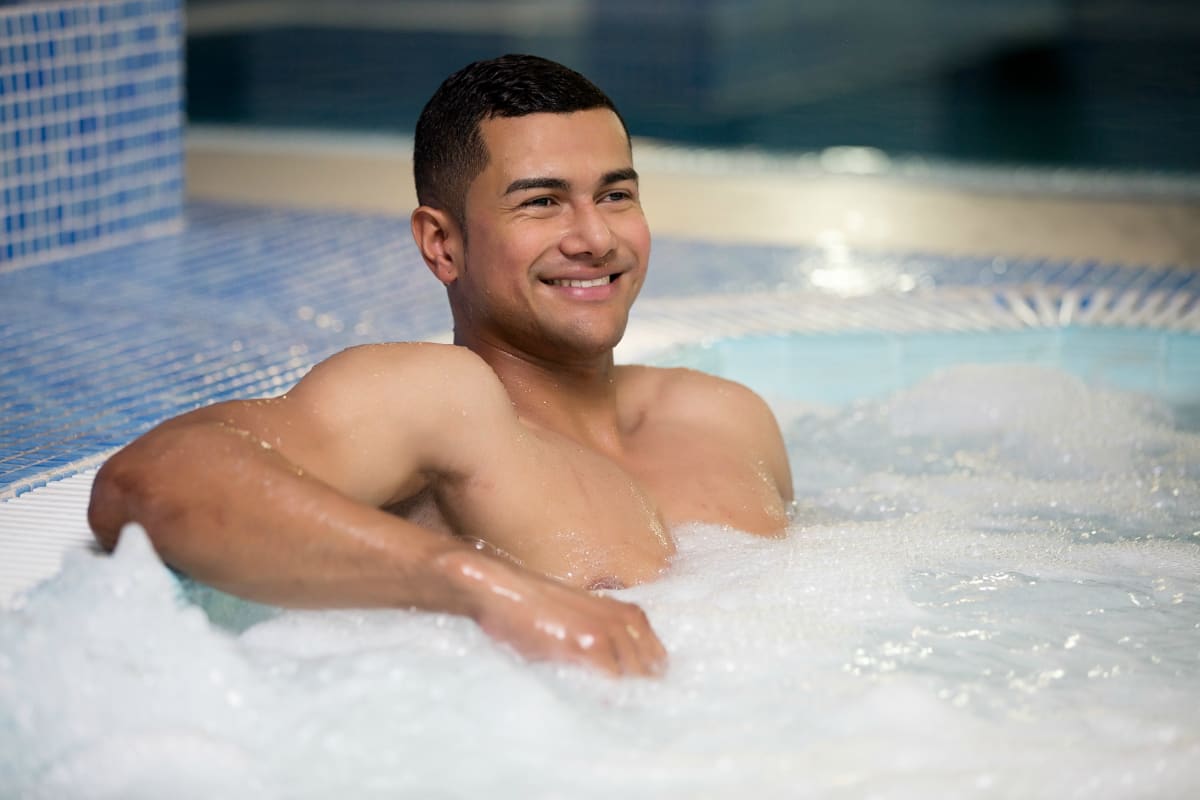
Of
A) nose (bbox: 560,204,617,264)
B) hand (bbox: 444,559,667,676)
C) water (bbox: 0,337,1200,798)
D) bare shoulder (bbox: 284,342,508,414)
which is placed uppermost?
nose (bbox: 560,204,617,264)

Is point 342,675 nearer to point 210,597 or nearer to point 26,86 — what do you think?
point 210,597

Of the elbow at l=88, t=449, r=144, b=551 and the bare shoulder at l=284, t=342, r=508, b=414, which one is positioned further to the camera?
the bare shoulder at l=284, t=342, r=508, b=414

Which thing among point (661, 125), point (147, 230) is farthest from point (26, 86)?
point (661, 125)

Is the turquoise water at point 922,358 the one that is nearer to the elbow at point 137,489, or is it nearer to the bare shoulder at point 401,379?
the bare shoulder at point 401,379

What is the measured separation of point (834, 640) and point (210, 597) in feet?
2.59

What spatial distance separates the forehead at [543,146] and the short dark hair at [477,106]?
0.01m

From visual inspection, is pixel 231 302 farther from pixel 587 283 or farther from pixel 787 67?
pixel 787 67

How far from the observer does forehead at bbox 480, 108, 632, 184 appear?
2113mm

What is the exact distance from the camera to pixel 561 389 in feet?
7.43

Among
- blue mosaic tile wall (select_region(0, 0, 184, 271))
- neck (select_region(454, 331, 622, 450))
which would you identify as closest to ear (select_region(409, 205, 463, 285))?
neck (select_region(454, 331, 622, 450))

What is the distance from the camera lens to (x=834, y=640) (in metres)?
2.04

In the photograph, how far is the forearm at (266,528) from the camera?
5.52ft

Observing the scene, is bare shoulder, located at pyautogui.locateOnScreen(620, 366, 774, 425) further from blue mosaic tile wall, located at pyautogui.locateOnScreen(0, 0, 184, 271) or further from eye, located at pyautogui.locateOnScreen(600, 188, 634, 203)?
blue mosaic tile wall, located at pyautogui.locateOnScreen(0, 0, 184, 271)

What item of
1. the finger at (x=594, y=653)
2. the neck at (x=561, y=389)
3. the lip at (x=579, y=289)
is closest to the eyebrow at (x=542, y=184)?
the lip at (x=579, y=289)
